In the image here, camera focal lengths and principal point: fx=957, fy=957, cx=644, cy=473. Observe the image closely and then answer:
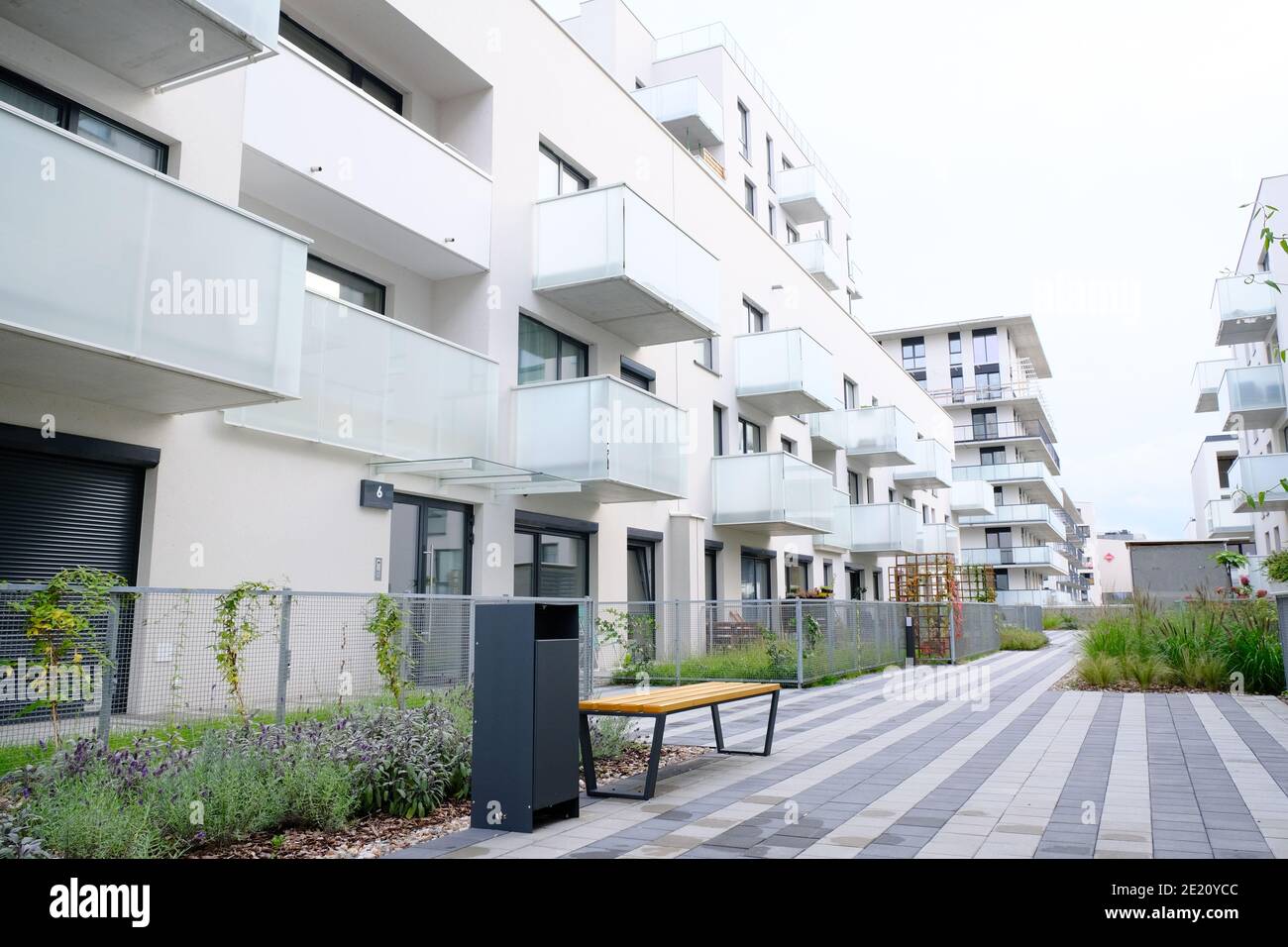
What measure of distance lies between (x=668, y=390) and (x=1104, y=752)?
42.4ft

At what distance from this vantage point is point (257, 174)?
37.0 feet

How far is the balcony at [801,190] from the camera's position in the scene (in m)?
32.3

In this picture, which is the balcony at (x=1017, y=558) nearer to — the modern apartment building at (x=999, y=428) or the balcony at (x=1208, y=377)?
the modern apartment building at (x=999, y=428)

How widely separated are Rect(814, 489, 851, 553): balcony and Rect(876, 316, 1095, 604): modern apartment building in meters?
27.2

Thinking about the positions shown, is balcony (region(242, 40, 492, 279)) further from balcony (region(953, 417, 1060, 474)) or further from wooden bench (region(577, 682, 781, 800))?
balcony (region(953, 417, 1060, 474))

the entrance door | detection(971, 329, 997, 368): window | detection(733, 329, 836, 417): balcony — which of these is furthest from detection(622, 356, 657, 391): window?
detection(971, 329, 997, 368): window

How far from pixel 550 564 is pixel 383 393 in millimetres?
5084

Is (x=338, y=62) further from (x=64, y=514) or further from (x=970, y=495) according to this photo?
(x=970, y=495)

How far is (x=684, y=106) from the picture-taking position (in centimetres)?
2608

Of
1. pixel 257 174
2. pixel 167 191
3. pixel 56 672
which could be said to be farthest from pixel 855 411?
pixel 56 672

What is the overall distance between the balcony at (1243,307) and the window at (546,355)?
25.4 m

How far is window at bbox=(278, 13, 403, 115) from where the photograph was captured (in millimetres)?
12806

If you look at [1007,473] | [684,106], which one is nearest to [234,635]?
[684,106]
